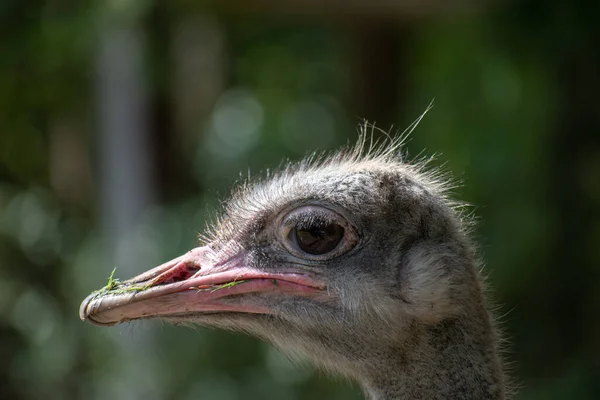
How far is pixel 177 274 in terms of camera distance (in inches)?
115

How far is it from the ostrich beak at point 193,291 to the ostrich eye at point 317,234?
0.08 meters

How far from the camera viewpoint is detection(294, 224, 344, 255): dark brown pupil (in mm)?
2914

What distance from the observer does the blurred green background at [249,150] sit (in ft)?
21.4

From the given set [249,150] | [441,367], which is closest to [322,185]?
[441,367]

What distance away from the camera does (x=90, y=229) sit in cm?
884

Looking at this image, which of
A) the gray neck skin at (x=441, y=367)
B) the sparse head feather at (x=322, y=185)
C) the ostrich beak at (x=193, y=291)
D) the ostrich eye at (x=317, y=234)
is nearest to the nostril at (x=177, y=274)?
the ostrich beak at (x=193, y=291)

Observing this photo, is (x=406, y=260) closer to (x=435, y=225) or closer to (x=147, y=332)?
(x=435, y=225)

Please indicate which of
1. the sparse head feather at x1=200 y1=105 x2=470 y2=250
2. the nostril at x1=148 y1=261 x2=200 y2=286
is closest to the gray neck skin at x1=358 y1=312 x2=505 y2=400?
the sparse head feather at x1=200 y1=105 x2=470 y2=250

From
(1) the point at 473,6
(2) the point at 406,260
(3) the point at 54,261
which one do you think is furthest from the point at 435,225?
(3) the point at 54,261

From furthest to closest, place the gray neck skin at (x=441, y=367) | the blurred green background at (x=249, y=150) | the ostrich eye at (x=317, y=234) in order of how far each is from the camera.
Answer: the blurred green background at (x=249, y=150), the ostrich eye at (x=317, y=234), the gray neck skin at (x=441, y=367)

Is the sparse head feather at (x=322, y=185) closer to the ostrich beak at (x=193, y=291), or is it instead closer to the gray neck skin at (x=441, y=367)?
the ostrich beak at (x=193, y=291)

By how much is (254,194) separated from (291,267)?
14.2 inches

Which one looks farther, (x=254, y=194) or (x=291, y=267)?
(x=254, y=194)

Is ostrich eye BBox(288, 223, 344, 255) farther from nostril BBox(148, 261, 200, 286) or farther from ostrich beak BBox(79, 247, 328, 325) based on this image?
nostril BBox(148, 261, 200, 286)
